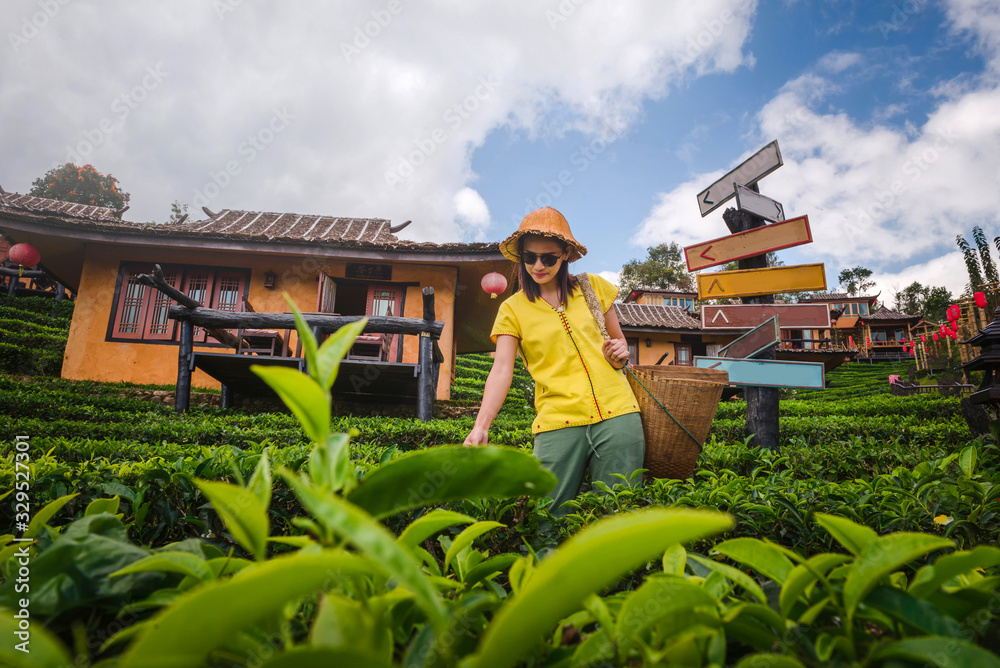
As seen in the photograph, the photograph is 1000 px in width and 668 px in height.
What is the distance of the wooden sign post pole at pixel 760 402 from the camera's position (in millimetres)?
3855

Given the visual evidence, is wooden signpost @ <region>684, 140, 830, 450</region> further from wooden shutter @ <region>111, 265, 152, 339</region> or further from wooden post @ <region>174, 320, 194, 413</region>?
wooden shutter @ <region>111, 265, 152, 339</region>

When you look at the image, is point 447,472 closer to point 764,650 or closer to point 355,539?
point 355,539

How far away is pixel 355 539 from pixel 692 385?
2.10 metres

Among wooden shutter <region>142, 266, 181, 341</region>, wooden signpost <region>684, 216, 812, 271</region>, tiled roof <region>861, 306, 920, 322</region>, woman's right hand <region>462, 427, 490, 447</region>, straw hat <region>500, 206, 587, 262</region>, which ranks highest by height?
tiled roof <region>861, 306, 920, 322</region>

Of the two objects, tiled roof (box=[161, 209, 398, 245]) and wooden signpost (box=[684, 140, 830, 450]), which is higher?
tiled roof (box=[161, 209, 398, 245])

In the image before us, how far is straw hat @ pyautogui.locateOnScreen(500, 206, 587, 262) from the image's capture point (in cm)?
232

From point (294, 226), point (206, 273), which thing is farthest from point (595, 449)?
point (294, 226)

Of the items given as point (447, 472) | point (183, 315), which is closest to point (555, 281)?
point (447, 472)

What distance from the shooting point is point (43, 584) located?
1.70 feet

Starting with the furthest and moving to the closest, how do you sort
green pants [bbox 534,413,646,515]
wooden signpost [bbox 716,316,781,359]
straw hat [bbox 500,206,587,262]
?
wooden signpost [bbox 716,316,781,359] → straw hat [bbox 500,206,587,262] → green pants [bbox 534,413,646,515]

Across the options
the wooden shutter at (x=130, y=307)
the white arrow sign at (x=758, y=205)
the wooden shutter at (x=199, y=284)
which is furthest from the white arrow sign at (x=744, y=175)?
the wooden shutter at (x=130, y=307)

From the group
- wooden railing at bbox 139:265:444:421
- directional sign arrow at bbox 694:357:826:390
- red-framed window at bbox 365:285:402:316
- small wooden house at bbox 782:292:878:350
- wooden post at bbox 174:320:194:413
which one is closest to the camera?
directional sign arrow at bbox 694:357:826:390

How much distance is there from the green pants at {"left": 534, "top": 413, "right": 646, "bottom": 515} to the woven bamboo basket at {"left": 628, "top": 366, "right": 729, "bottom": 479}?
0.31ft

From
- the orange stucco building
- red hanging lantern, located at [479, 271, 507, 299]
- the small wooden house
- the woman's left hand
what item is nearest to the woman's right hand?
Result: the woman's left hand
